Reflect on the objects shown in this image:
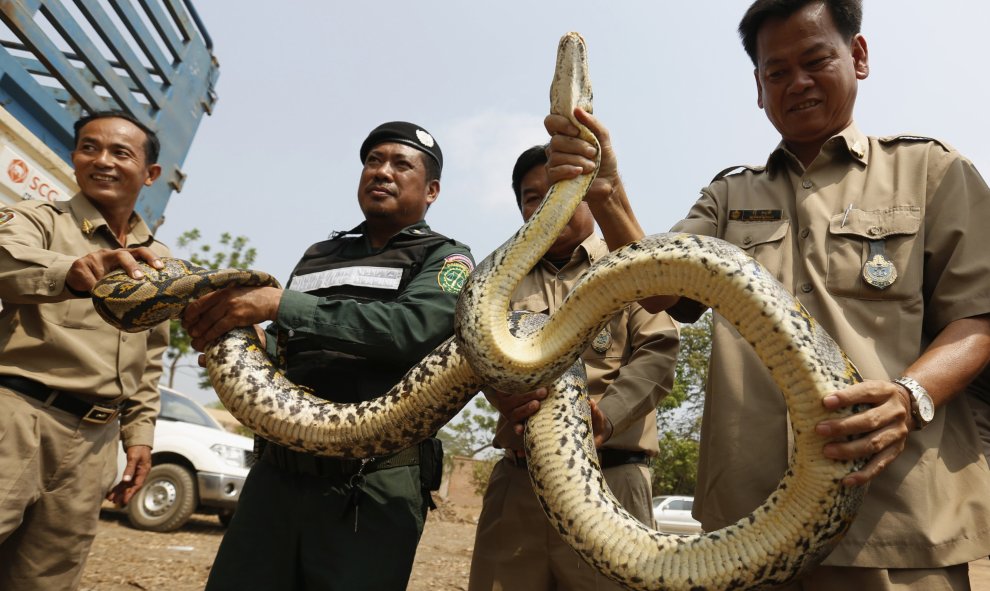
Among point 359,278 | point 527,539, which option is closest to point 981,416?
point 527,539

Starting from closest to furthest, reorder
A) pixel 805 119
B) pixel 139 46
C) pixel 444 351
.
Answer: pixel 805 119
pixel 444 351
pixel 139 46

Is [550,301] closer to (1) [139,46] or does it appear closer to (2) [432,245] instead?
(2) [432,245]

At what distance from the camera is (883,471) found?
2355 millimetres

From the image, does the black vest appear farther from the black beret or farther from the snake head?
the snake head

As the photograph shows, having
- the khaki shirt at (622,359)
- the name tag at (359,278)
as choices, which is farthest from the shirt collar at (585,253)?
the name tag at (359,278)

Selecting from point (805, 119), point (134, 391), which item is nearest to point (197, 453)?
point (134, 391)

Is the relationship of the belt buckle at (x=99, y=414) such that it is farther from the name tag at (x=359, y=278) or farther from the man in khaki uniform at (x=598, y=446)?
the man in khaki uniform at (x=598, y=446)

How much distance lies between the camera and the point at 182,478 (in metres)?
10.4

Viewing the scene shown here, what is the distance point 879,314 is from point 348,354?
258 cm

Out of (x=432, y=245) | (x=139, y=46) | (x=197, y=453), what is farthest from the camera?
(x=197, y=453)

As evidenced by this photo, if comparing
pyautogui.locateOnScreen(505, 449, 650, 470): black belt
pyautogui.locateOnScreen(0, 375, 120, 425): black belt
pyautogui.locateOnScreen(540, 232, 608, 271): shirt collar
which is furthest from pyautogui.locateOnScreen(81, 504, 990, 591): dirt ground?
pyautogui.locateOnScreen(540, 232, 608, 271): shirt collar

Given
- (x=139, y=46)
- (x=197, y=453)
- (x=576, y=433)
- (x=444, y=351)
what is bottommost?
(x=197, y=453)

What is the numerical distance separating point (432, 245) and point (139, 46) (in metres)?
5.74

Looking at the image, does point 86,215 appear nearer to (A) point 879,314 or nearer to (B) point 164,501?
(A) point 879,314
